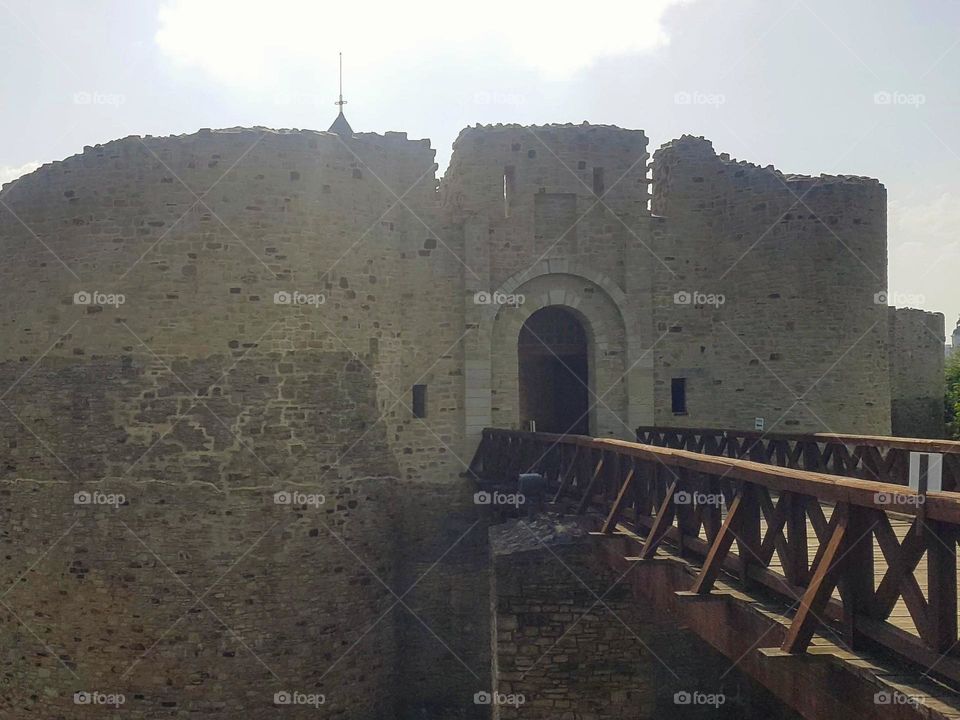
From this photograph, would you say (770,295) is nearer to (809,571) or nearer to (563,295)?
(563,295)

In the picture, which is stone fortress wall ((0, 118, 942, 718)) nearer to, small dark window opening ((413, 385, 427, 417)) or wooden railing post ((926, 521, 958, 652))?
small dark window opening ((413, 385, 427, 417))

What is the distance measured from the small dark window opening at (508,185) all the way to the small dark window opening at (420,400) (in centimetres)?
308

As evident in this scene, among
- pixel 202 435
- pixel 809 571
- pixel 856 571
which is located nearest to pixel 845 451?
pixel 809 571

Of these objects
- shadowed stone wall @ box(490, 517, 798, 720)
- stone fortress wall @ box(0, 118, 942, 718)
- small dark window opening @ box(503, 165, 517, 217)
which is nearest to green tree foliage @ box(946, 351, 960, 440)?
stone fortress wall @ box(0, 118, 942, 718)

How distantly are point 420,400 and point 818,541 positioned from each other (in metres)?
7.62

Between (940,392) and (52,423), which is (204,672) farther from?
(940,392)

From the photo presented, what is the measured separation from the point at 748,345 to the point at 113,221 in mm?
9862

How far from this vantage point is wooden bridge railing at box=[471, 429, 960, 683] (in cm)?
356

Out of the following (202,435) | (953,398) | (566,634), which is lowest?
(566,634)

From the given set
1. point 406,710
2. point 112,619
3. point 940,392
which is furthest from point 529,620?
point 940,392

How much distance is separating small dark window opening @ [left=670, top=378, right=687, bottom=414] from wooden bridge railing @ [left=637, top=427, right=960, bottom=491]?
1437mm

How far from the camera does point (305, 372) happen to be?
10875 mm

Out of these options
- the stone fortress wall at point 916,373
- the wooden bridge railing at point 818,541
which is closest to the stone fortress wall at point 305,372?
the wooden bridge railing at point 818,541

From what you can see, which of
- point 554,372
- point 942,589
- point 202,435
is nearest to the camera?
point 942,589
